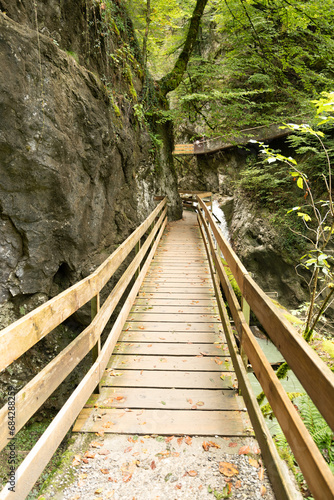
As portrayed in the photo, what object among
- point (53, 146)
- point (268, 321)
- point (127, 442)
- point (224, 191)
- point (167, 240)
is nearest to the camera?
point (268, 321)

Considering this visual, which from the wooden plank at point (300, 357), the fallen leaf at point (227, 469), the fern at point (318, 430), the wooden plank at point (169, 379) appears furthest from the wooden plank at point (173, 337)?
the fallen leaf at point (227, 469)

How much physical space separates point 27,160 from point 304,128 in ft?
11.9

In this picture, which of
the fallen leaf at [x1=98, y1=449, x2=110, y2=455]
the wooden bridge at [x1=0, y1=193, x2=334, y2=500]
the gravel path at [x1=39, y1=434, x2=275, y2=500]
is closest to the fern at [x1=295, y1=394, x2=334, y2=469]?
the wooden bridge at [x1=0, y1=193, x2=334, y2=500]

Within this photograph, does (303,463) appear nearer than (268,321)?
Yes

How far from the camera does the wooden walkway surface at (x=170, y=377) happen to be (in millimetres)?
2498

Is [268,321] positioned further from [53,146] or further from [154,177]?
[154,177]

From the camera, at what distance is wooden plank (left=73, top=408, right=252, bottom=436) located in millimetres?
2404

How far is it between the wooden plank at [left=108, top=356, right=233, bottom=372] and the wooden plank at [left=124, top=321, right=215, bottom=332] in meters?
0.74

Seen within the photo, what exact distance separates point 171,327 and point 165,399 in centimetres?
170

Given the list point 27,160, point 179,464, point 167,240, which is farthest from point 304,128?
point 167,240

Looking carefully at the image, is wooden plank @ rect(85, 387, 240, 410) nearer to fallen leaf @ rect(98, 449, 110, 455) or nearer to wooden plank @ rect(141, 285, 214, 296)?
fallen leaf @ rect(98, 449, 110, 455)

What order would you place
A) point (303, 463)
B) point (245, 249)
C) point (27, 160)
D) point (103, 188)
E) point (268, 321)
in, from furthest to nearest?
point (245, 249) → point (103, 188) → point (27, 160) → point (268, 321) → point (303, 463)

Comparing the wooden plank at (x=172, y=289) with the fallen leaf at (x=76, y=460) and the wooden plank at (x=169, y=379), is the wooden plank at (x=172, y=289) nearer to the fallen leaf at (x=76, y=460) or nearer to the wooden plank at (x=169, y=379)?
the wooden plank at (x=169, y=379)

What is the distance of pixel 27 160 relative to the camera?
431 centimetres
